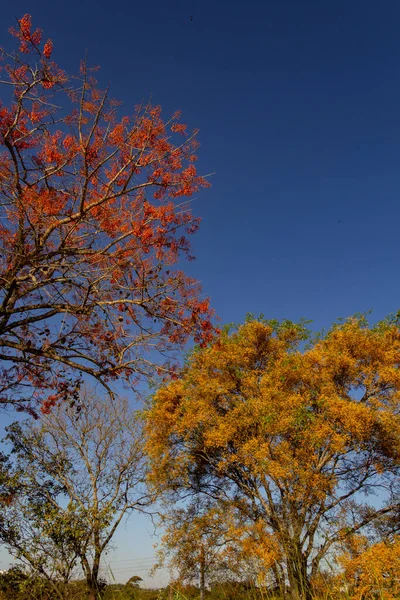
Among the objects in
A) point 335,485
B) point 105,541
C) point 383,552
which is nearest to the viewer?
point 383,552

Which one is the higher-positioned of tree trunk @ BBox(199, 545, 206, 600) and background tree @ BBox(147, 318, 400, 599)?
background tree @ BBox(147, 318, 400, 599)

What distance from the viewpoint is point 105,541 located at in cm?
1471

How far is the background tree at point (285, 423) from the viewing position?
1265 centimetres

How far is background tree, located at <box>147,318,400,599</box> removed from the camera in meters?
12.6

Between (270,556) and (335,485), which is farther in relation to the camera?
(335,485)

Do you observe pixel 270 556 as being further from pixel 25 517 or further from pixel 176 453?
pixel 25 517

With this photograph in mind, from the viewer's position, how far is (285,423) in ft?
41.1

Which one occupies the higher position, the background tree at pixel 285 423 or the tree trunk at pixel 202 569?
the background tree at pixel 285 423

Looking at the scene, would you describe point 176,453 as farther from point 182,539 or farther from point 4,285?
point 4,285

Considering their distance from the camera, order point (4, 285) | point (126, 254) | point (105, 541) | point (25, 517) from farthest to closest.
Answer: point (105, 541)
point (25, 517)
point (126, 254)
point (4, 285)

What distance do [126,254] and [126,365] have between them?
1743 millimetres

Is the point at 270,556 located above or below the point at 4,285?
below

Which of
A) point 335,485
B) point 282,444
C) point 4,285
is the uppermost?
point 4,285

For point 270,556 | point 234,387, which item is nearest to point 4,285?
point 270,556
